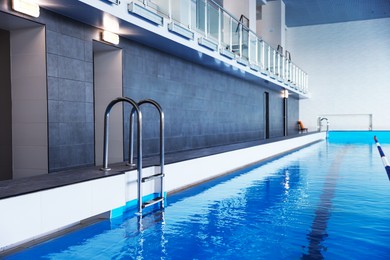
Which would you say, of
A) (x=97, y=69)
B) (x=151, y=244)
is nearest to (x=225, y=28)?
(x=97, y=69)

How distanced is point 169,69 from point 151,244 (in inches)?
211

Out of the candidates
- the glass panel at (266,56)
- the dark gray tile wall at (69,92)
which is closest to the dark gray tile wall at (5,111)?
the dark gray tile wall at (69,92)

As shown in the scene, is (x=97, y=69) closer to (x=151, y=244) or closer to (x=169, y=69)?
(x=169, y=69)

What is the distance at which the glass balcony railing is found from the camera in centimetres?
685

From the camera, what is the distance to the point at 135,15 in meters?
5.48

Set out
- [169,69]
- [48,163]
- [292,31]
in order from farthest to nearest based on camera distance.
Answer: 1. [292,31]
2. [169,69]
3. [48,163]

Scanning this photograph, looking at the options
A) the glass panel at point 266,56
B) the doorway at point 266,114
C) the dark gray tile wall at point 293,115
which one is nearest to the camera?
the glass panel at point 266,56

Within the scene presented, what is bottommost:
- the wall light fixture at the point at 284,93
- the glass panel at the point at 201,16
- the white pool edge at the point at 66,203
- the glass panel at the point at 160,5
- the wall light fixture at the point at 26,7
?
the white pool edge at the point at 66,203

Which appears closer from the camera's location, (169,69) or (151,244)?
(151,244)

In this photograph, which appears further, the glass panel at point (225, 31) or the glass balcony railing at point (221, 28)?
the glass panel at point (225, 31)

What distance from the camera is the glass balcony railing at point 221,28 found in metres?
6.85

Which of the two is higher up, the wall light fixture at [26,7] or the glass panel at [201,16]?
the glass panel at [201,16]

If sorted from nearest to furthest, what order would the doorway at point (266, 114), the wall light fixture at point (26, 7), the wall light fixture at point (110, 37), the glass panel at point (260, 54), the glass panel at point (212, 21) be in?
the wall light fixture at point (26, 7)
the wall light fixture at point (110, 37)
the glass panel at point (212, 21)
the glass panel at point (260, 54)
the doorway at point (266, 114)

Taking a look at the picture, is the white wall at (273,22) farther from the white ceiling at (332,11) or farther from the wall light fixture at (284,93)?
the wall light fixture at (284,93)
